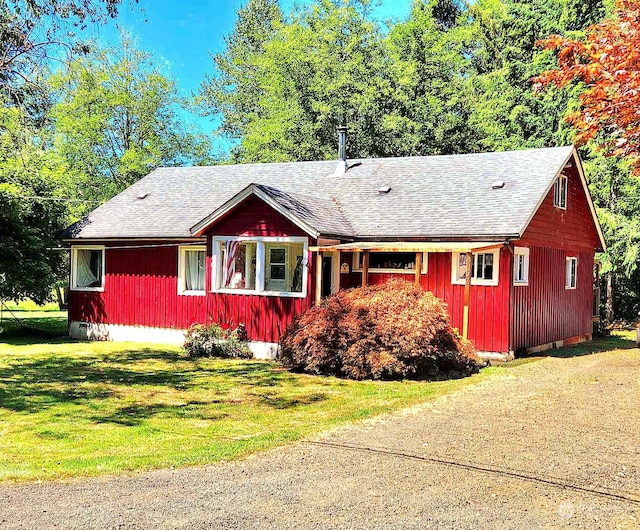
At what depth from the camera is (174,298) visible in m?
18.5

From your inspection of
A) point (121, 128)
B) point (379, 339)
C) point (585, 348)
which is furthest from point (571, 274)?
point (121, 128)

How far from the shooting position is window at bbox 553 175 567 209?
58.4ft

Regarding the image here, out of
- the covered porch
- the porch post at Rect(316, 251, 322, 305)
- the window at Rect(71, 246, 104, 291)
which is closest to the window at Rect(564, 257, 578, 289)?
the covered porch

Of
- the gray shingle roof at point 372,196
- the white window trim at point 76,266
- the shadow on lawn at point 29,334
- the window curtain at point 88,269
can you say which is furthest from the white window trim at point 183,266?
the shadow on lawn at point 29,334

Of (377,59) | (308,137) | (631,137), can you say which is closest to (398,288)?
(631,137)

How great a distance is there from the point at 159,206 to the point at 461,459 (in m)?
15.6

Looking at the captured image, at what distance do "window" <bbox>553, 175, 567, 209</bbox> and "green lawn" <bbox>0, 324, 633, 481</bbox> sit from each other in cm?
563

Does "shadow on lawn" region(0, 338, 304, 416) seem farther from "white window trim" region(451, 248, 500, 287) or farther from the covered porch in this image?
"white window trim" region(451, 248, 500, 287)

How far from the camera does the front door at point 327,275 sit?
16703mm

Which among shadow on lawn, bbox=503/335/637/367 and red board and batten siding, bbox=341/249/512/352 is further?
shadow on lawn, bbox=503/335/637/367

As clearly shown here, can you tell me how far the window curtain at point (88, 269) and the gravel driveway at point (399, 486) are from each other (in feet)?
45.4

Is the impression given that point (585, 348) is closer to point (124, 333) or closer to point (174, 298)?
point (174, 298)

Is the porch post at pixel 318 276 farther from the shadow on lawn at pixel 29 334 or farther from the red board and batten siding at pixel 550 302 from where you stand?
the shadow on lawn at pixel 29 334

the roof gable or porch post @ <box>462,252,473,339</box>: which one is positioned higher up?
the roof gable
